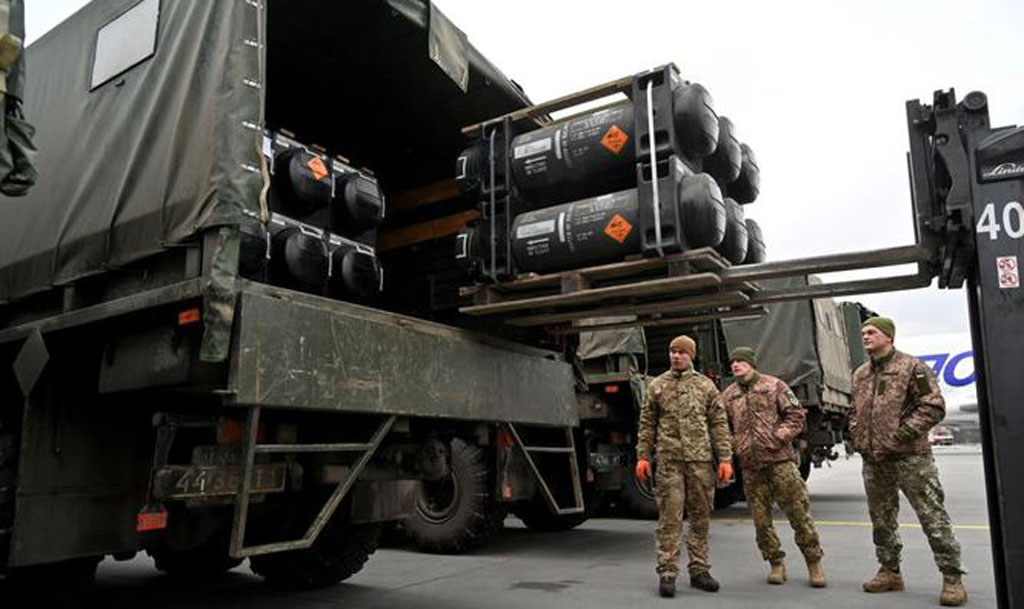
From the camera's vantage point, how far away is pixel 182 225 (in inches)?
132

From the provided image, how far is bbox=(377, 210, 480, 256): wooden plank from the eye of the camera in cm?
592

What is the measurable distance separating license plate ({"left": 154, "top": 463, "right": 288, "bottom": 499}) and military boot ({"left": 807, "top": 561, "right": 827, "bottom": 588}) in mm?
4012

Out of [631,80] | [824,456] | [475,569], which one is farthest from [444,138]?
[824,456]

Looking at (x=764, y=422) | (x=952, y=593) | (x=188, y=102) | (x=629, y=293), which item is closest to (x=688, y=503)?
(x=764, y=422)

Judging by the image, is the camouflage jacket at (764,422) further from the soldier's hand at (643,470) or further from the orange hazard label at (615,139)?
the orange hazard label at (615,139)

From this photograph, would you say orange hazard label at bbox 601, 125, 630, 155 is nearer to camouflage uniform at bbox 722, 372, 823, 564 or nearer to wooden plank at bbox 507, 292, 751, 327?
wooden plank at bbox 507, 292, 751, 327

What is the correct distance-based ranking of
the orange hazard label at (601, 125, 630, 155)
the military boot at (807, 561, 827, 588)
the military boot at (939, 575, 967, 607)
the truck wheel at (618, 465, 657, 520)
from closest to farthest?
the orange hazard label at (601, 125, 630, 155) → the military boot at (939, 575, 967, 607) → the military boot at (807, 561, 827, 588) → the truck wheel at (618, 465, 657, 520)

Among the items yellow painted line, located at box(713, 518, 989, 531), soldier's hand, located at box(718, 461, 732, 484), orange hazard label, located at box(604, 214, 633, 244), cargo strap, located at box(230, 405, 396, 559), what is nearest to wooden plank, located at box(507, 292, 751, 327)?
orange hazard label, located at box(604, 214, 633, 244)

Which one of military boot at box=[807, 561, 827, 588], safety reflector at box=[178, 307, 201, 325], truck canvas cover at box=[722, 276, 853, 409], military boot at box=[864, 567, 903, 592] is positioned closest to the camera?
safety reflector at box=[178, 307, 201, 325]

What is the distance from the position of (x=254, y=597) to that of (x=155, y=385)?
2.46 meters

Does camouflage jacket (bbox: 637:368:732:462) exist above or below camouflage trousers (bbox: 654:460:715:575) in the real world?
above

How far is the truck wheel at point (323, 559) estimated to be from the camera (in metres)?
5.11

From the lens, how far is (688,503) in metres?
5.66

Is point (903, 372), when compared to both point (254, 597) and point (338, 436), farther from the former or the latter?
point (254, 597)
